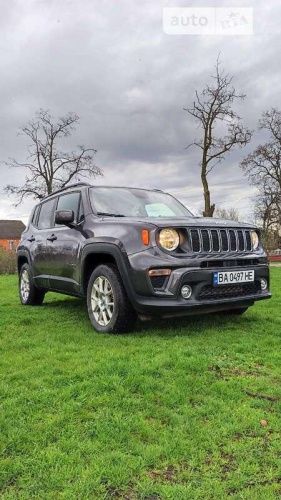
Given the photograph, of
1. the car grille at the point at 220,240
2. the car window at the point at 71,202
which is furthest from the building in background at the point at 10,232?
the car grille at the point at 220,240

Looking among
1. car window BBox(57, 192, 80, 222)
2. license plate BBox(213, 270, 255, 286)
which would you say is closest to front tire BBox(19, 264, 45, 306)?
car window BBox(57, 192, 80, 222)

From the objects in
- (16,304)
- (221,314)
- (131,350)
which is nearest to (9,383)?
(131,350)

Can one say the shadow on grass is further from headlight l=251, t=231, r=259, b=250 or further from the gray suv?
headlight l=251, t=231, r=259, b=250

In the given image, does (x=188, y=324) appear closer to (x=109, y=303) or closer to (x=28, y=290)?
(x=109, y=303)

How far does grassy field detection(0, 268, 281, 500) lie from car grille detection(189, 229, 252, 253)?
37.9 inches

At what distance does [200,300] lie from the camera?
14.6ft

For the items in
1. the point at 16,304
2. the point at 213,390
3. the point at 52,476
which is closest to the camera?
the point at 52,476

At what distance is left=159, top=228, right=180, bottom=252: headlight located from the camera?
175 inches

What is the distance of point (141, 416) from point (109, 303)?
2.17 metres

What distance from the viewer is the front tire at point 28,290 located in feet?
23.9

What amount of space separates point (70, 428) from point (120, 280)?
2273 millimetres

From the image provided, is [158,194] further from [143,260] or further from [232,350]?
[232,350]

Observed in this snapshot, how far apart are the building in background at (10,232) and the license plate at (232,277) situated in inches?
2753

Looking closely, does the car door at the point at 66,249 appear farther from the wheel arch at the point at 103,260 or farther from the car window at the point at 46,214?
the car window at the point at 46,214
